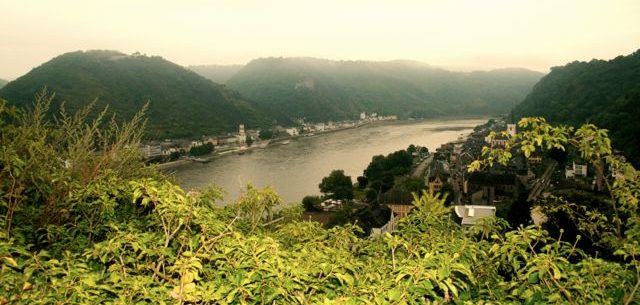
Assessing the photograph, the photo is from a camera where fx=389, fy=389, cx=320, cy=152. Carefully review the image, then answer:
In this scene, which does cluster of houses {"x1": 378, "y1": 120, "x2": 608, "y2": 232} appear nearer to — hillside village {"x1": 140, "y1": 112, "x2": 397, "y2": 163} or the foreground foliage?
the foreground foliage

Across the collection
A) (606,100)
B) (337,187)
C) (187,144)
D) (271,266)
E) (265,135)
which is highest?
(271,266)

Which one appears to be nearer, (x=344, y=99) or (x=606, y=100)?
(x=606, y=100)

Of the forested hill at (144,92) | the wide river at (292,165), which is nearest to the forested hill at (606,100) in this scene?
the wide river at (292,165)

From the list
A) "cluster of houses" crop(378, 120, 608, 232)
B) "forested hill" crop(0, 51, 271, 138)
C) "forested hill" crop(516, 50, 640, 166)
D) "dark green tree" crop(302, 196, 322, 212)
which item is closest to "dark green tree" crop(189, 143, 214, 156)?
"forested hill" crop(0, 51, 271, 138)

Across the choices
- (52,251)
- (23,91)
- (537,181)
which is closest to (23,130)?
(52,251)

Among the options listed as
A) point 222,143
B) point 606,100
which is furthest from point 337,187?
point 606,100

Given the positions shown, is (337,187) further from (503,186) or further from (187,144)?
(187,144)

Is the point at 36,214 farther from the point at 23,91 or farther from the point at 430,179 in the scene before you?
the point at 23,91
